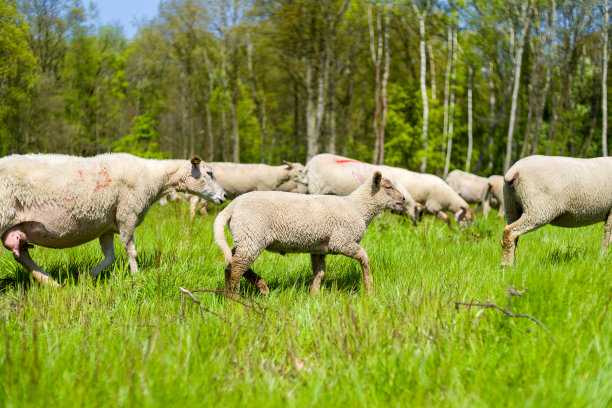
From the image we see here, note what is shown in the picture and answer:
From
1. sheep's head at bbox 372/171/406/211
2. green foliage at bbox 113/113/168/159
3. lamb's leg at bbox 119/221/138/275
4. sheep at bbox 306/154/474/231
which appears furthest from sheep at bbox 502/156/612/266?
green foliage at bbox 113/113/168/159

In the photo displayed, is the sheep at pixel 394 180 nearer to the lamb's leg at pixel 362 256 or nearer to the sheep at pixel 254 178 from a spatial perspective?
the sheep at pixel 254 178

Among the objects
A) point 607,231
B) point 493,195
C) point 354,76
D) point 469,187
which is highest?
point 354,76

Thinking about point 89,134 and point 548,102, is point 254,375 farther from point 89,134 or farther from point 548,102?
point 89,134

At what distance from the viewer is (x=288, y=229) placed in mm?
4656

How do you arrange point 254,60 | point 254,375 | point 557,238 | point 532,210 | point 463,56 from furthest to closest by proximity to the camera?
point 254,60, point 463,56, point 557,238, point 532,210, point 254,375

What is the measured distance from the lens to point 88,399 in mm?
2291

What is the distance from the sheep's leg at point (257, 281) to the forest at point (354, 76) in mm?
13441

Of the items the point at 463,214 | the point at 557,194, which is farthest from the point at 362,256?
the point at 463,214

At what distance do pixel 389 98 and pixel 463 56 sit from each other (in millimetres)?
6333

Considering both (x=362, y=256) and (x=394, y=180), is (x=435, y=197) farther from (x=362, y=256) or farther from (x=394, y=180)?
(x=362, y=256)

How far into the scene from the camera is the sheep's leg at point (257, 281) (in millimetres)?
4824

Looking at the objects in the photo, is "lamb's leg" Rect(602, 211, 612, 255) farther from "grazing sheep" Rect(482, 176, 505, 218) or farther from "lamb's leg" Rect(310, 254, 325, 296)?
"grazing sheep" Rect(482, 176, 505, 218)

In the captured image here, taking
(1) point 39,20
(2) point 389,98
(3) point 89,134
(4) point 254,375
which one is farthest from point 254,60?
(4) point 254,375

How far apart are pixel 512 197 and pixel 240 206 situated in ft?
10.4
